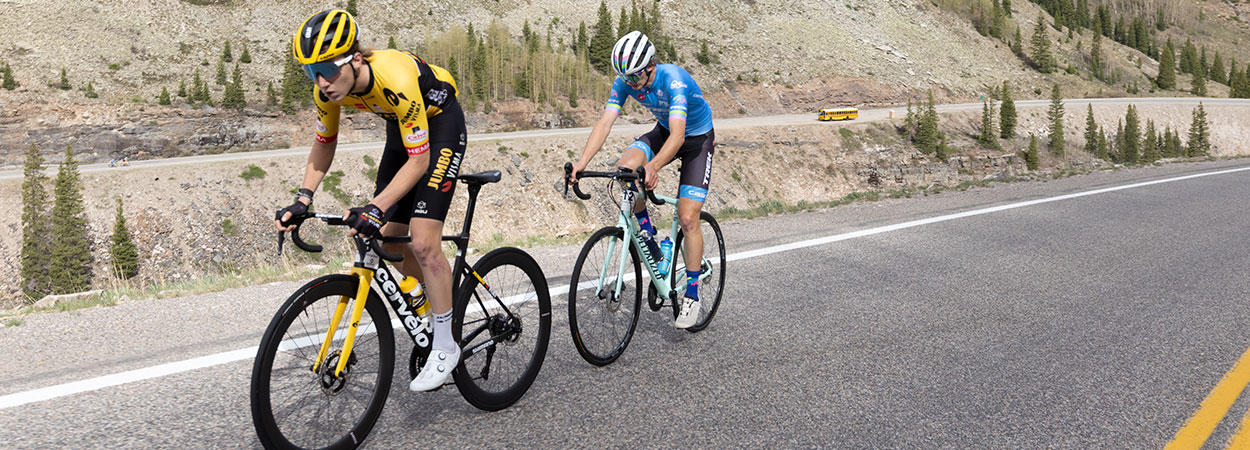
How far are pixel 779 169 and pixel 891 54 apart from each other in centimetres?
3475

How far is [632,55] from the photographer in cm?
445

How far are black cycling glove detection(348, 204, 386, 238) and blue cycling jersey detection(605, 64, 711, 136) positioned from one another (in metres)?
2.12

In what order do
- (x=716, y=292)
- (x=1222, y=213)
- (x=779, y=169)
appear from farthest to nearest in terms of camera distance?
(x=779, y=169)
(x=1222, y=213)
(x=716, y=292)

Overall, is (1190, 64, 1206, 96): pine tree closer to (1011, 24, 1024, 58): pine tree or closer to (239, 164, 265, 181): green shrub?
(1011, 24, 1024, 58): pine tree

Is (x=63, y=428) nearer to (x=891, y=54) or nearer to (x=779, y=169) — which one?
(x=779, y=169)

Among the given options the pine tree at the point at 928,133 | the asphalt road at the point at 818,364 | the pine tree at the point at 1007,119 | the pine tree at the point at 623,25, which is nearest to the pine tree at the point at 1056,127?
the pine tree at the point at 1007,119

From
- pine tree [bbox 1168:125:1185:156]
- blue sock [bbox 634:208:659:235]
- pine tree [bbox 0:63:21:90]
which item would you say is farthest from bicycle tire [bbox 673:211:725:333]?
pine tree [bbox 1168:125:1185:156]

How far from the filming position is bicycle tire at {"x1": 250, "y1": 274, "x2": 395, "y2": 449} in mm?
2572

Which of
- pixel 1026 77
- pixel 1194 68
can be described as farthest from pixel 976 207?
pixel 1194 68

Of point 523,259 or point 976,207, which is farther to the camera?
point 976,207

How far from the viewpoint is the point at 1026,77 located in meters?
80.0

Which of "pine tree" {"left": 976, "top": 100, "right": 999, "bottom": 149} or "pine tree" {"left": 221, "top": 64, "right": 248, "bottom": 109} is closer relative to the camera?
"pine tree" {"left": 221, "top": 64, "right": 248, "bottom": 109}

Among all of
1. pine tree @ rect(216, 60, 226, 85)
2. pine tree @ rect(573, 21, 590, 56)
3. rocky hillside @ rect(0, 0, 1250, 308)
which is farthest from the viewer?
pine tree @ rect(573, 21, 590, 56)

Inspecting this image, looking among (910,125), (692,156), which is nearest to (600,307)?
(692,156)
